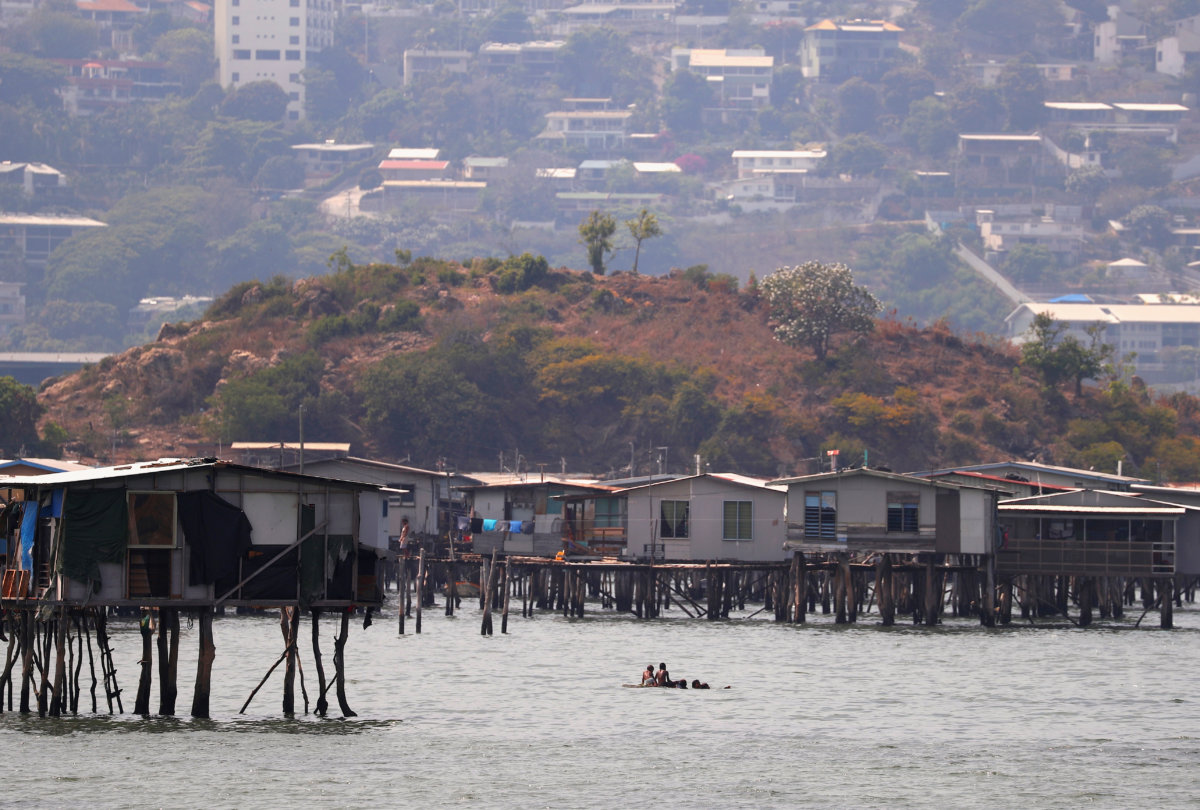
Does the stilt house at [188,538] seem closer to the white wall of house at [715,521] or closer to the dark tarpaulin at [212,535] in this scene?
the dark tarpaulin at [212,535]

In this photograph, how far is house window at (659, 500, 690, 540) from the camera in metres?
80.0

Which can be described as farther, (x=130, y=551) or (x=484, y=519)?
(x=484, y=519)

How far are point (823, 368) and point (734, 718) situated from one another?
326 ft

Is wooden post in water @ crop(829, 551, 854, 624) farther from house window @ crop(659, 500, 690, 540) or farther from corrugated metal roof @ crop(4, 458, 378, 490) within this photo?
corrugated metal roof @ crop(4, 458, 378, 490)

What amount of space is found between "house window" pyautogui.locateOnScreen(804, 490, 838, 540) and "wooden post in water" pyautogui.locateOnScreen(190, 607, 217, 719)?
111 ft

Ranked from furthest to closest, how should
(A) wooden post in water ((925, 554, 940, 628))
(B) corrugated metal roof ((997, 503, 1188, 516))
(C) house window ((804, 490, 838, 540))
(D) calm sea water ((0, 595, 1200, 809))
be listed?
(A) wooden post in water ((925, 554, 940, 628))
(C) house window ((804, 490, 838, 540))
(B) corrugated metal roof ((997, 503, 1188, 516))
(D) calm sea water ((0, 595, 1200, 809))

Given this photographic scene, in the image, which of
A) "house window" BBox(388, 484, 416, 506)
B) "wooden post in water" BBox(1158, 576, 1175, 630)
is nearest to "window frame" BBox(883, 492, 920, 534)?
"wooden post in water" BBox(1158, 576, 1175, 630)

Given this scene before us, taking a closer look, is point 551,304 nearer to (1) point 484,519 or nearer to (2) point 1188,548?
(1) point 484,519

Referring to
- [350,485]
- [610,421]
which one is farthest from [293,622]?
[610,421]

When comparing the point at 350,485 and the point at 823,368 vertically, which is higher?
the point at 823,368

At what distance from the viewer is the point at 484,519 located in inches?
3649

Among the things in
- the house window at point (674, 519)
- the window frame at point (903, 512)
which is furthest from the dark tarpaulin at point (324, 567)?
the house window at point (674, 519)

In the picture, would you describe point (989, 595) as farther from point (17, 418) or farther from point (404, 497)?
point (17, 418)

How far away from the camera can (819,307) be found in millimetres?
150500
